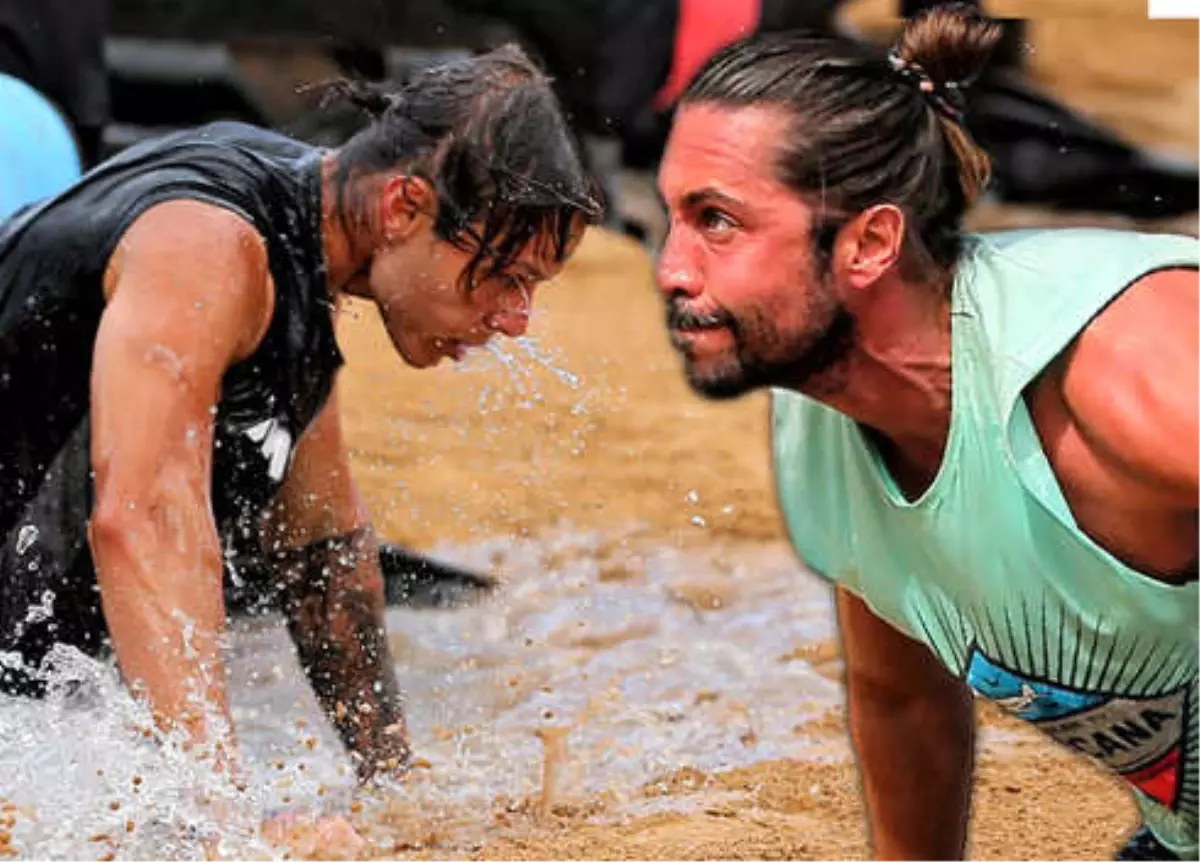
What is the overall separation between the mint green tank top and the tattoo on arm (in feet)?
4.57

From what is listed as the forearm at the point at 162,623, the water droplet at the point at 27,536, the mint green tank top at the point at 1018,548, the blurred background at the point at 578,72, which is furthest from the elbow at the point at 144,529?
the blurred background at the point at 578,72

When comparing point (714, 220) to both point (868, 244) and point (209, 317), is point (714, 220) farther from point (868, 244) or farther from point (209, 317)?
point (209, 317)

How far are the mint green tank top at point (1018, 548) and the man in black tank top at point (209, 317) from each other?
2.88 ft

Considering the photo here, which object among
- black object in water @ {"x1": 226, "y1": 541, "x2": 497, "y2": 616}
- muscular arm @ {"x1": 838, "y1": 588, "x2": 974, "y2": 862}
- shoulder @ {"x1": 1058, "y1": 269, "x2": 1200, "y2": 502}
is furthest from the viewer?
black object in water @ {"x1": 226, "y1": 541, "x2": 497, "y2": 616}

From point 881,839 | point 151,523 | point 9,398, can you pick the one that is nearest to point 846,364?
point 881,839

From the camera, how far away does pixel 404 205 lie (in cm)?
343

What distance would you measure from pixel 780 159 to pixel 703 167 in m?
0.09

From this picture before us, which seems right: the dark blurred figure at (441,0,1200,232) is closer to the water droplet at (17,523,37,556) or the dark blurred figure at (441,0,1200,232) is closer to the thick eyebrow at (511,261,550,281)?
the thick eyebrow at (511,261,550,281)

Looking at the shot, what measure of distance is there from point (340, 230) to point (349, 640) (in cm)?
83

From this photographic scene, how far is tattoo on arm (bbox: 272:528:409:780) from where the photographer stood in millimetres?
3902

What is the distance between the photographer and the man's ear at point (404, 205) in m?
3.42

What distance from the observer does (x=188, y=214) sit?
10.7 ft

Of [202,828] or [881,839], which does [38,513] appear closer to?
[202,828]

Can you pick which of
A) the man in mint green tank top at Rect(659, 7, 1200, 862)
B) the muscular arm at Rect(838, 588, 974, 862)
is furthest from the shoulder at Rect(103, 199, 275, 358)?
the muscular arm at Rect(838, 588, 974, 862)
